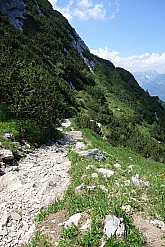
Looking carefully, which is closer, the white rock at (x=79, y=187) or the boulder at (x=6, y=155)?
the white rock at (x=79, y=187)

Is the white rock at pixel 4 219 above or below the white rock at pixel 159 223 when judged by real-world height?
below

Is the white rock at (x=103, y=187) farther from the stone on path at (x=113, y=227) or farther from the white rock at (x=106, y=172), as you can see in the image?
the stone on path at (x=113, y=227)

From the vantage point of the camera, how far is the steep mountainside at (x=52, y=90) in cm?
1952

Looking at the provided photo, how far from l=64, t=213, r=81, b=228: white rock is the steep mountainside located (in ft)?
29.2

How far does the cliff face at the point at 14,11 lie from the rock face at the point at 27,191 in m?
54.7

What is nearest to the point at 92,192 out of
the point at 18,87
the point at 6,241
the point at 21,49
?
the point at 6,241

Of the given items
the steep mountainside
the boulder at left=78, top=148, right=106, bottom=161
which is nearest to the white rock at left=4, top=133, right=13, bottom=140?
the steep mountainside

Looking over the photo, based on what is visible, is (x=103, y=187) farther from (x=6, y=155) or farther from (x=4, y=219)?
(x=6, y=155)

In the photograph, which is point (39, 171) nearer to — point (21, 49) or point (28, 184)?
point (28, 184)

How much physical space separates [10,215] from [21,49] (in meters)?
36.7

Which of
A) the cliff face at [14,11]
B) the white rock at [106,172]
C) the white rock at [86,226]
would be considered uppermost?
the cliff face at [14,11]

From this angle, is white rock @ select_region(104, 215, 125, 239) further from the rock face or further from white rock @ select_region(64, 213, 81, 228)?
the rock face

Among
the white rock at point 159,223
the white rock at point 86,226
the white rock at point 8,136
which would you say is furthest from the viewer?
the white rock at point 8,136

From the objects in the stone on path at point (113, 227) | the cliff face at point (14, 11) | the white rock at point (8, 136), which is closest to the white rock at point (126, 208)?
the stone on path at point (113, 227)
